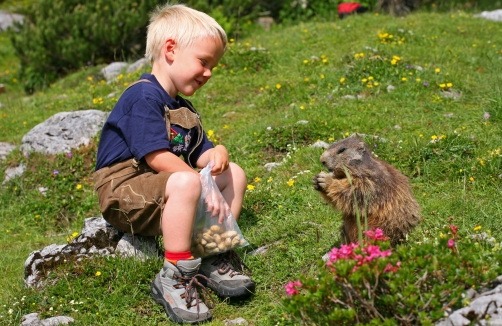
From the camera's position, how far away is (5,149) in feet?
24.4

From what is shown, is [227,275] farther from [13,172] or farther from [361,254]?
[13,172]

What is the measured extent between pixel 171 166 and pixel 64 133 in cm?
368

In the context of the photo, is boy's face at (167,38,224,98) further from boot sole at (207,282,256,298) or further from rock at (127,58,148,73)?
rock at (127,58,148,73)

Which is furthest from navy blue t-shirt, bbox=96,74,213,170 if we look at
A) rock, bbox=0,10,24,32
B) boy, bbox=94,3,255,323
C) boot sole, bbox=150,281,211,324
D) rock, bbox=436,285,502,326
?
rock, bbox=0,10,24,32

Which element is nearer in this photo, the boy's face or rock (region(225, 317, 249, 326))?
rock (region(225, 317, 249, 326))

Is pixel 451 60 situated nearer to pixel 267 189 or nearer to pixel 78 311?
pixel 267 189

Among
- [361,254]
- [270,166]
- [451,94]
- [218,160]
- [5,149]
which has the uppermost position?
[361,254]

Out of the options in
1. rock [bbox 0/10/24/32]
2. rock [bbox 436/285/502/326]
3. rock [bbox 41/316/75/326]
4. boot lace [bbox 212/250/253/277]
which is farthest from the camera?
rock [bbox 0/10/24/32]

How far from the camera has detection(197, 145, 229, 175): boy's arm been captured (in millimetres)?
3958

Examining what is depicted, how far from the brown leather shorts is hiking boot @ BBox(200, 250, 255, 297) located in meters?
0.43

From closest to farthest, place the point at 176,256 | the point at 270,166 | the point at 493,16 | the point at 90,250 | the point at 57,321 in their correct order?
the point at 57,321, the point at 176,256, the point at 90,250, the point at 270,166, the point at 493,16

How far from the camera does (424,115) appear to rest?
6.45 meters

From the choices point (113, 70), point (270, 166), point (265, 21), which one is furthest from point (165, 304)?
point (265, 21)

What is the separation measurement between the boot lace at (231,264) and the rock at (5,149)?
429 centimetres
